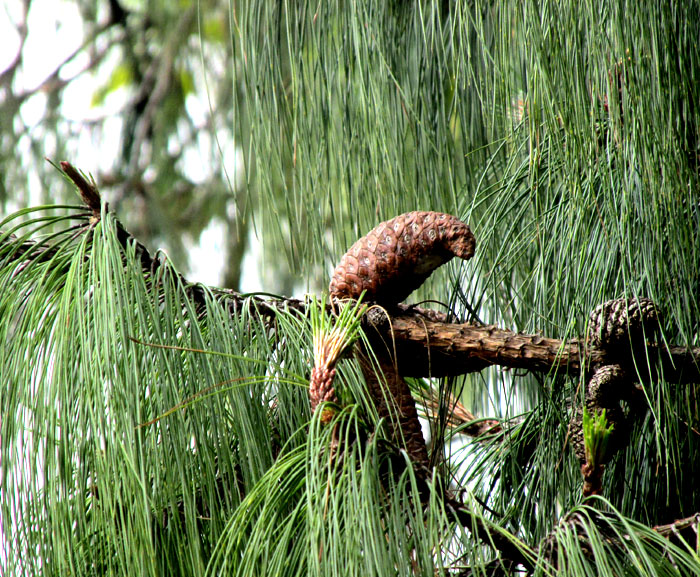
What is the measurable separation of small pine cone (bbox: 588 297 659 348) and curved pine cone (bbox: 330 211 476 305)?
0.12 meters

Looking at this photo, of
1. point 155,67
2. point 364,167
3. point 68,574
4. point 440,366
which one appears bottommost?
point 68,574

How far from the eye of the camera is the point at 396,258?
24.7 inches

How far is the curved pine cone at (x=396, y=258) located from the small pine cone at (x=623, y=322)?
12 cm

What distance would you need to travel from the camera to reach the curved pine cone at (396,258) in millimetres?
616

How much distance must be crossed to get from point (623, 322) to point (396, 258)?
18 centimetres

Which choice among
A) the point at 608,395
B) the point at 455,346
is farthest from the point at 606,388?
the point at 455,346

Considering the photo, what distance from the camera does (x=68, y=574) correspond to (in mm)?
542

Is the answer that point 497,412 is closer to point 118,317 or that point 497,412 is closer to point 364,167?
point 364,167

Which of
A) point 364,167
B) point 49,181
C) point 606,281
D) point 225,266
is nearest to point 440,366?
point 606,281

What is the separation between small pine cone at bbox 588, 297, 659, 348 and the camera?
0.60 metres

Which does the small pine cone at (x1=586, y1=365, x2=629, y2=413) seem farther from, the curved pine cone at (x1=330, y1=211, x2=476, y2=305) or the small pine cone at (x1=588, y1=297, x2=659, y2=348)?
the curved pine cone at (x1=330, y1=211, x2=476, y2=305)

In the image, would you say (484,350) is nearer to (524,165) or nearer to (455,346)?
(455,346)

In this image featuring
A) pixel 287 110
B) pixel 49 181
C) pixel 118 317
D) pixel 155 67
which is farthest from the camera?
pixel 155 67

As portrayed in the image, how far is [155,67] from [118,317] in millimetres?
1878
